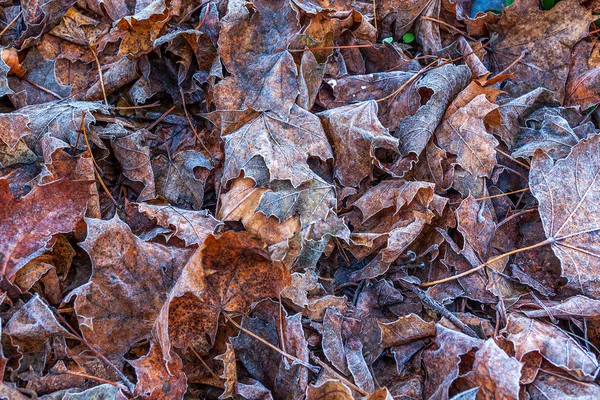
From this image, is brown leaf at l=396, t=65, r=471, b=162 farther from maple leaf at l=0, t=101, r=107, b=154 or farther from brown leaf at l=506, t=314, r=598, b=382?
maple leaf at l=0, t=101, r=107, b=154

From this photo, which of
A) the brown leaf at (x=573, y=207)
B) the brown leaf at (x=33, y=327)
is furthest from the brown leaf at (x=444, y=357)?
the brown leaf at (x=33, y=327)

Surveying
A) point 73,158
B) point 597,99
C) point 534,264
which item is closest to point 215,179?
point 73,158

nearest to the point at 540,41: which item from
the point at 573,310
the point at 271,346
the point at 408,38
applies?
the point at 408,38

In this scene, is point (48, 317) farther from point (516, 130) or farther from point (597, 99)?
point (597, 99)

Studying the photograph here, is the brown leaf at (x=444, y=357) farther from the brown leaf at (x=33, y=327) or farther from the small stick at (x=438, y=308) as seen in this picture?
the brown leaf at (x=33, y=327)

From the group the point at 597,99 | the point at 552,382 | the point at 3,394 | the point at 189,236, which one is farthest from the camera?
the point at 597,99

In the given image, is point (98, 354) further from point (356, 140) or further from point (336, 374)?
point (356, 140)
